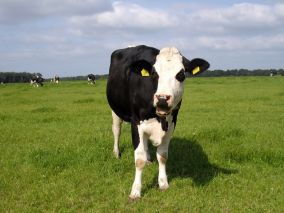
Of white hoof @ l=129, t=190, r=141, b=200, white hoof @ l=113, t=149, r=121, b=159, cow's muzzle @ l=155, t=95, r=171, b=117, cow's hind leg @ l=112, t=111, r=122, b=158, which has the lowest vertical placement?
white hoof @ l=129, t=190, r=141, b=200

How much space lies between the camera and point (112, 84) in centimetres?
823

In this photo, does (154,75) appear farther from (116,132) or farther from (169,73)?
(116,132)

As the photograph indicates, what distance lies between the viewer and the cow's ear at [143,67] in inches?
249

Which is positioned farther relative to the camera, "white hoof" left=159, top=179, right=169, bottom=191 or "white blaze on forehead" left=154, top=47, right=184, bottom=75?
"white hoof" left=159, top=179, right=169, bottom=191

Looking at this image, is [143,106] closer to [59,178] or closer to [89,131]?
[59,178]

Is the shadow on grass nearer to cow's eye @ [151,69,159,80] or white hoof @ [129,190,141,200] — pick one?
white hoof @ [129,190,141,200]

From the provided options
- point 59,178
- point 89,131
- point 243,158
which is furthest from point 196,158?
point 89,131

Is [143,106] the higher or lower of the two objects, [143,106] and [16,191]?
the higher

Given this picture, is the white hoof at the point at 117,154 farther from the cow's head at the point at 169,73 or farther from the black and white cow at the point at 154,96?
the cow's head at the point at 169,73

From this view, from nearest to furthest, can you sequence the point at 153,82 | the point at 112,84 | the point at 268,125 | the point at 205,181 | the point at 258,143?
1. the point at 153,82
2. the point at 205,181
3. the point at 112,84
4. the point at 258,143
5. the point at 268,125

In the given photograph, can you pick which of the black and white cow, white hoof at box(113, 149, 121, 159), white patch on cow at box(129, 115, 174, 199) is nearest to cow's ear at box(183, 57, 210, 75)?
the black and white cow

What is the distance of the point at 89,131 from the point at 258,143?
481 centimetres

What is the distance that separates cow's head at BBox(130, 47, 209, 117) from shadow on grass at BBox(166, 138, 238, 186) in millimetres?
1736

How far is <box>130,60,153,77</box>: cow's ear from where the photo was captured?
6.31 meters
